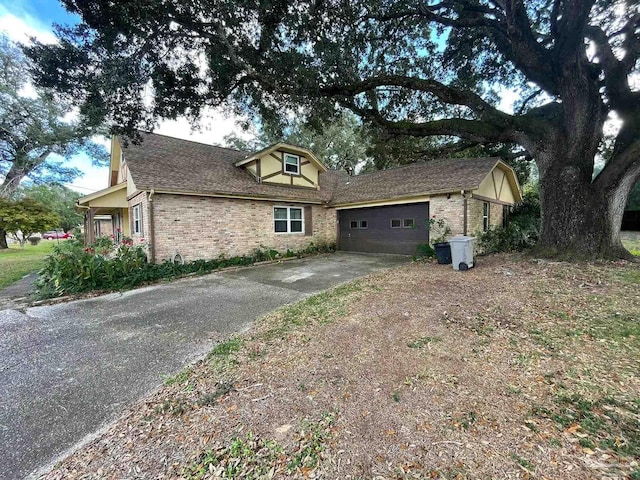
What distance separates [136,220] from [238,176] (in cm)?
414

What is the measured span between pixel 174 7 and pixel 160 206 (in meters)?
5.27

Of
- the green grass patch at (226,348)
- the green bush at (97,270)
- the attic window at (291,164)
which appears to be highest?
the attic window at (291,164)

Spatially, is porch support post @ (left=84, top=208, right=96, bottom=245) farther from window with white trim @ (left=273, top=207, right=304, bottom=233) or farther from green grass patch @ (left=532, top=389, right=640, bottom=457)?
green grass patch @ (left=532, top=389, right=640, bottom=457)

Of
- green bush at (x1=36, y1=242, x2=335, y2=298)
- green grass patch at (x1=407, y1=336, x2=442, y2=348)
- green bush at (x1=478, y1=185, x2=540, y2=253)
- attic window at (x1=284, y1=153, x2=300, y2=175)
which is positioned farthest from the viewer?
attic window at (x1=284, y1=153, x2=300, y2=175)

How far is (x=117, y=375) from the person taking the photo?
3.05 meters

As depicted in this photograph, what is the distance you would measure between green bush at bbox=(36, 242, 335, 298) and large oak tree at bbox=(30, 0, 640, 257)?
3.76 metres

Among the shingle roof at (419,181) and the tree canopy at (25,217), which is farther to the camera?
the tree canopy at (25,217)

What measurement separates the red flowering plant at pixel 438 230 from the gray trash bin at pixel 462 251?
2.30m

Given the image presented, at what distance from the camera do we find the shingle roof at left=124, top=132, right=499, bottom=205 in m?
9.33

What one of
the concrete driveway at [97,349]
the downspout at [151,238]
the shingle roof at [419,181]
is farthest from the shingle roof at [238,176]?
the concrete driveway at [97,349]

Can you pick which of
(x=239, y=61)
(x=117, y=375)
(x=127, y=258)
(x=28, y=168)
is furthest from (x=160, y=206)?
(x=28, y=168)

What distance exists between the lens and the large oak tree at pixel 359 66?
6730mm

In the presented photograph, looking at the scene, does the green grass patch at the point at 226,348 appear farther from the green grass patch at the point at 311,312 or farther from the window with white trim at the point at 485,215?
the window with white trim at the point at 485,215

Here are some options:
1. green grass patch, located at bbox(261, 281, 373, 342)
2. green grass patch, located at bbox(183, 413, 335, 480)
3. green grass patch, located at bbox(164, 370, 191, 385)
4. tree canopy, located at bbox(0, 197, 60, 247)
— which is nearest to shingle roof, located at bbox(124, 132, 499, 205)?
green grass patch, located at bbox(261, 281, 373, 342)
